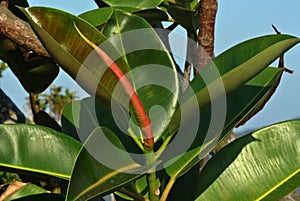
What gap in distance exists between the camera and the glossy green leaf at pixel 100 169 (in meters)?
0.58

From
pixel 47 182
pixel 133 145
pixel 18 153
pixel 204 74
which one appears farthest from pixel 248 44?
pixel 47 182

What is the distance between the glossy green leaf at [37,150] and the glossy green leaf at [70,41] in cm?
16

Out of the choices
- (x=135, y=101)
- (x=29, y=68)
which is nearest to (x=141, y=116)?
(x=135, y=101)

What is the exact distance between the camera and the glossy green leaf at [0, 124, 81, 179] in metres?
0.73

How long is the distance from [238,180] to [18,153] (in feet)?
0.82

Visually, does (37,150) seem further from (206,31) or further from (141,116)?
(206,31)

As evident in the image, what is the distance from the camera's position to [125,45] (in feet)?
2.26

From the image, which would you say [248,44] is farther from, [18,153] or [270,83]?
[18,153]

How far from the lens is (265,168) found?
754 mm

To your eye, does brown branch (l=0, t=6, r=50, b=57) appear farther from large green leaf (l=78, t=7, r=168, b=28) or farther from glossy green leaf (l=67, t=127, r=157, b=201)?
glossy green leaf (l=67, t=127, r=157, b=201)

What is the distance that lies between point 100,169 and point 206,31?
31cm

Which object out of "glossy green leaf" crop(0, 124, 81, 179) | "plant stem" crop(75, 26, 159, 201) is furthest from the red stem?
"glossy green leaf" crop(0, 124, 81, 179)

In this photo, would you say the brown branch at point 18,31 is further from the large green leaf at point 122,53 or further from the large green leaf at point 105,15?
the large green leaf at point 122,53

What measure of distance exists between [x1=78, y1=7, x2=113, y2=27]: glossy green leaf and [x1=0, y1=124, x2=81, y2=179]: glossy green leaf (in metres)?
0.30
